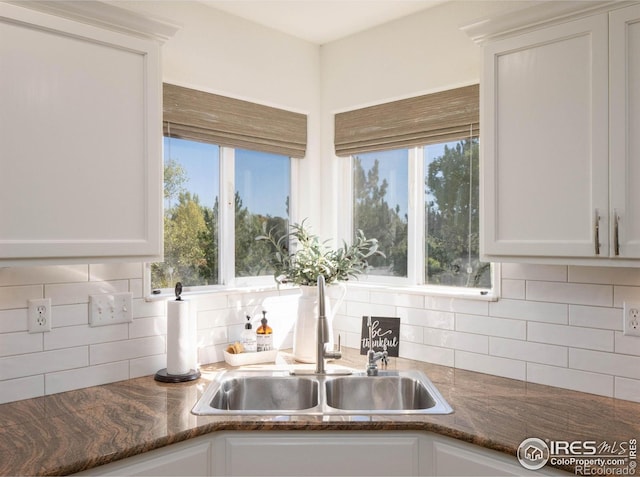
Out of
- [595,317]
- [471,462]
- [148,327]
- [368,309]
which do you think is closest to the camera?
[471,462]

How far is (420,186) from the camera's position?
8.43 ft

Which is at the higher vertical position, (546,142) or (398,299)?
(546,142)

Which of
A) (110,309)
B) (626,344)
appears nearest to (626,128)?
(626,344)

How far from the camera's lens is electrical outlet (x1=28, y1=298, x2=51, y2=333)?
6.18ft

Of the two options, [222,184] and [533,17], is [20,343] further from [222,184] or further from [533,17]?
[533,17]

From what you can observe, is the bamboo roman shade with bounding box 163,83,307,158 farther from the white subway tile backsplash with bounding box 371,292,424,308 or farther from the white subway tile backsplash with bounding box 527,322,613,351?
the white subway tile backsplash with bounding box 527,322,613,351

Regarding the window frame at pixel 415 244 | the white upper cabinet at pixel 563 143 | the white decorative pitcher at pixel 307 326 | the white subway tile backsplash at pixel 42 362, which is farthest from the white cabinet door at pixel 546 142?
the white subway tile backsplash at pixel 42 362

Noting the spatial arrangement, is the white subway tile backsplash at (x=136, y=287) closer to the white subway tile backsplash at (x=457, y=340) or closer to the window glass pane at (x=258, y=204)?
the window glass pane at (x=258, y=204)

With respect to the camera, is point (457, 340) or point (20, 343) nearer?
point (20, 343)

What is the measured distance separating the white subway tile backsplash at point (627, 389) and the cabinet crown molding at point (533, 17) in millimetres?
1248

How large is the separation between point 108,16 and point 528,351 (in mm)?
1959

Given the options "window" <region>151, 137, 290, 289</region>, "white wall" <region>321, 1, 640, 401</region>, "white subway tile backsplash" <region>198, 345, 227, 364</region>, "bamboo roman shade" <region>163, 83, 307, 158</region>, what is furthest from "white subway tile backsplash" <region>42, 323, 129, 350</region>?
"white wall" <region>321, 1, 640, 401</region>

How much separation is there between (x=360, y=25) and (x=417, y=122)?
59 centimetres

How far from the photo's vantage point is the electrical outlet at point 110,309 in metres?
2.03
